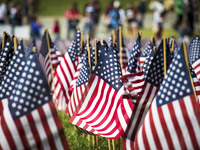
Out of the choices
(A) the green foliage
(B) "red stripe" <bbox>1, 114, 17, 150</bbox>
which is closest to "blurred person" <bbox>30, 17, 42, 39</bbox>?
(A) the green foliage

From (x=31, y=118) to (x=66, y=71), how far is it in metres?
3.43

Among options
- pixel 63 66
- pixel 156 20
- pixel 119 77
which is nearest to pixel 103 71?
pixel 119 77

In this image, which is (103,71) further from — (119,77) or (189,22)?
(189,22)

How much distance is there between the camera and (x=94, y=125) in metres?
5.72

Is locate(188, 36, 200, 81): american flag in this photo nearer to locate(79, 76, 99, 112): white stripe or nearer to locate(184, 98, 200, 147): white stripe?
locate(79, 76, 99, 112): white stripe

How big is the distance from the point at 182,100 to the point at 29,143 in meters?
1.82

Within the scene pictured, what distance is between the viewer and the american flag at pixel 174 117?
4730 mm

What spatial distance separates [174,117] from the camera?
475 centimetres

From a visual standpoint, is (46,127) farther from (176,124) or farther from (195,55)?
(195,55)

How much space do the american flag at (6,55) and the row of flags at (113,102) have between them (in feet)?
0.05

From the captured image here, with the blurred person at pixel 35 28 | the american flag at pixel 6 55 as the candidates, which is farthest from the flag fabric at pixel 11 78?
the blurred person at pixel 35 28

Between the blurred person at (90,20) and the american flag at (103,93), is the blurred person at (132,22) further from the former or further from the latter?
the american flag at (103,93)

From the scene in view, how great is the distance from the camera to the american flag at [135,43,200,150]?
4730 mm

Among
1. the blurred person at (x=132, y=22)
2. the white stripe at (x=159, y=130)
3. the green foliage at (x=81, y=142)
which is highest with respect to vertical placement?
the blurred person at (x=132, y=22)
